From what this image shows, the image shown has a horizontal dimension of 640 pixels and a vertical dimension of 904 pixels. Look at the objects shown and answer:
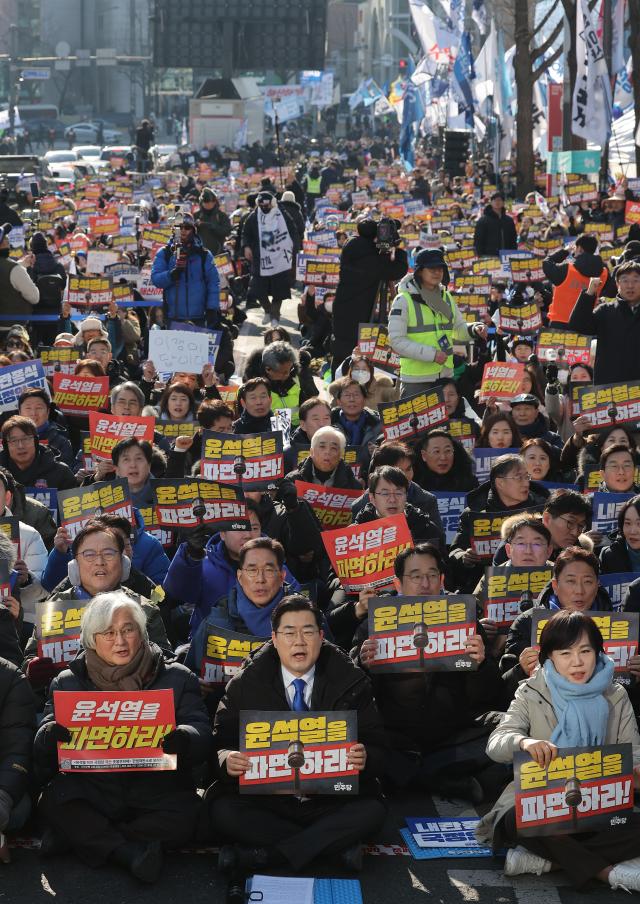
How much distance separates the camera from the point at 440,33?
41.8 metres

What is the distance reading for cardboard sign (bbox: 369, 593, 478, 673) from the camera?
6957mm

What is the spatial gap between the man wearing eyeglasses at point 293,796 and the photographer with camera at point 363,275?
8.01m

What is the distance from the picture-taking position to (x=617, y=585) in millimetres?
7648

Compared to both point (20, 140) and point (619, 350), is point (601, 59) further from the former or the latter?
point (20, 140)

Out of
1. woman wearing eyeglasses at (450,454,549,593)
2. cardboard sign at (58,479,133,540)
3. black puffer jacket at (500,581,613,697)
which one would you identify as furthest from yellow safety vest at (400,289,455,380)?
black puffer jacket at (500,581,613,697)

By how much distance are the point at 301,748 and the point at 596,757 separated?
107 cm

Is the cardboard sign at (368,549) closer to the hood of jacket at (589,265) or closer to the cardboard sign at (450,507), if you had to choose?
the cardboard sign at (450,507)

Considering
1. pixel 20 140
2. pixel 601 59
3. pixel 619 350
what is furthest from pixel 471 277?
pixel 20 140

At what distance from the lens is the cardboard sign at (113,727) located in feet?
20.4

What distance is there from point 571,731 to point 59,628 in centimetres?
222

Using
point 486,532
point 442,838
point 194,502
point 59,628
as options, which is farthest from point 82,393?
point 442,838

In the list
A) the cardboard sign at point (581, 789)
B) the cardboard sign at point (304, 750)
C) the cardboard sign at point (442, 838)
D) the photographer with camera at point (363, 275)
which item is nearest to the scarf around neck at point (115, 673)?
the cardboard sign at point (304, 750)

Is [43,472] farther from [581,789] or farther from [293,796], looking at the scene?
[581,789]

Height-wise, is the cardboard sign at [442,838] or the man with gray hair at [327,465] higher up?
the man with gray hair at [327,465]
